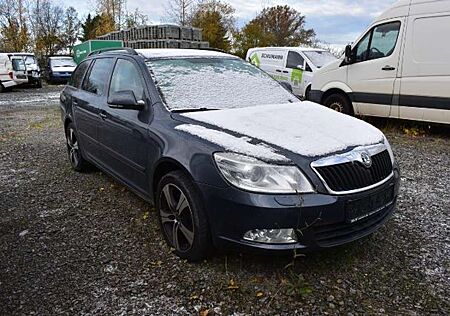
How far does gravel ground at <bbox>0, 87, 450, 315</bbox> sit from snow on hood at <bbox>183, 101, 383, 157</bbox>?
0.85 meters

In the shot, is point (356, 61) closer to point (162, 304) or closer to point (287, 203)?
point (287, 203)

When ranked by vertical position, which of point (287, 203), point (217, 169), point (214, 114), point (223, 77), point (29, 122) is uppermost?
point (223, 77)

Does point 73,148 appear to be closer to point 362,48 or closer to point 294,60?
point 362,48

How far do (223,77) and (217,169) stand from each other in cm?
152

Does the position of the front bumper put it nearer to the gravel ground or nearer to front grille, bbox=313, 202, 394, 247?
front grille, bbox=313, 202, 394, 247

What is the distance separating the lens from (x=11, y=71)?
62.5ft

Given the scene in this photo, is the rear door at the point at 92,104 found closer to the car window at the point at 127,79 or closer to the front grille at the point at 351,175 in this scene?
the car window at the point at 127,79

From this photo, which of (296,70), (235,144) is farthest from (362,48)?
(235,144)

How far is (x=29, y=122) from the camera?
1044cm

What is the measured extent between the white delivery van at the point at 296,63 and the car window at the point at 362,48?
3504 millimetres

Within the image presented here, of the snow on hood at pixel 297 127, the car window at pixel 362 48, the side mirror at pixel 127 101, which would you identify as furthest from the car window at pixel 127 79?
the car window at pixel 362 48

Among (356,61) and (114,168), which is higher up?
(356,61)

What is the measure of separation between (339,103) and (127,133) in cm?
575

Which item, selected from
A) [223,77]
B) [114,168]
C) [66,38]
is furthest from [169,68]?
[66,38]
